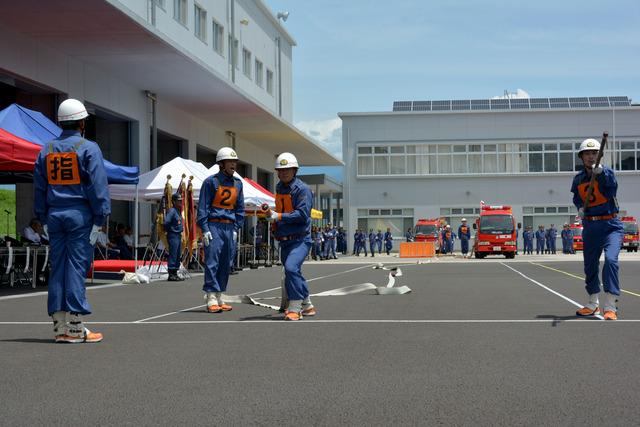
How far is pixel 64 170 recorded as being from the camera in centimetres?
846

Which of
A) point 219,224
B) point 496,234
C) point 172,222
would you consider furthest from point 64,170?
point 496,234

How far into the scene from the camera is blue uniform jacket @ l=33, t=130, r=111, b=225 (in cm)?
841

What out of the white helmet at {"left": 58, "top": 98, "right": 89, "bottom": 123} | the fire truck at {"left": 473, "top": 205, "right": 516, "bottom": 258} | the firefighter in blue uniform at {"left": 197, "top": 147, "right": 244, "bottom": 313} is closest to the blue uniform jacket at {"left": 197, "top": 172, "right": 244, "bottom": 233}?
the firefighter in blue uniform at {"left": 197, "top": 147, "right": 244, "bottom": 313}

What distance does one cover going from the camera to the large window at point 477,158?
216 feet

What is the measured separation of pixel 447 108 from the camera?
67.5 metres

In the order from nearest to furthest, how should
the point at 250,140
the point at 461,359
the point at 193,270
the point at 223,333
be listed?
the point at 461,359 < the point at 223,333 < the point at 193,270 < the point at 250,140

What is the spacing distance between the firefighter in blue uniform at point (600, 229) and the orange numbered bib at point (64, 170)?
5659 millimetres

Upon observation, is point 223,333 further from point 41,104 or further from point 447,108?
point 447,108

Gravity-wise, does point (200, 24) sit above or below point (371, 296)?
above

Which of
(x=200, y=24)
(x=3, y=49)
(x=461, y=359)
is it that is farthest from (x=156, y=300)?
(x=200, y=24)

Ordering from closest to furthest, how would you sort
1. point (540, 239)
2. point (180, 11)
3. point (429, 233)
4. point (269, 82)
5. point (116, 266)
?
point (116, 266) → point (180, 11) → point (269, 82) → point (429, 233) → point (540, 239)

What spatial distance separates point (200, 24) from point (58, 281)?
31.1 meters

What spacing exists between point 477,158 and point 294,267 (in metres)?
57.7

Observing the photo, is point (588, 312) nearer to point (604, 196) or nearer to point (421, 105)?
point (604, 196)
